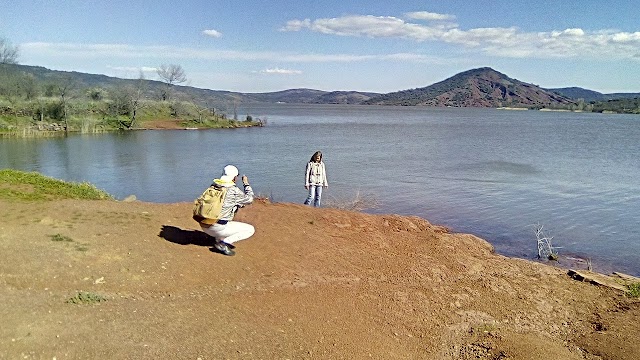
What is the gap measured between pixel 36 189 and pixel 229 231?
264 inches

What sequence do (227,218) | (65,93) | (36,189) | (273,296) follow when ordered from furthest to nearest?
(65,93)
(36,189)
(227,218)
(273,296)

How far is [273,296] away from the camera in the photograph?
8281 millimetres

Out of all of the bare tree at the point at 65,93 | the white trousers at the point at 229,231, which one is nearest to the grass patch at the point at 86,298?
the white trousers at the point at 229,231

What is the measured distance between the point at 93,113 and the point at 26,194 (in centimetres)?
6883

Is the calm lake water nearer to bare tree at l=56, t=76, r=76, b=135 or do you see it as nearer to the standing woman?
the standing woman

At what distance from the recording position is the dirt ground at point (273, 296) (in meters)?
6.44

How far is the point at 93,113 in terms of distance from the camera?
75.1 meters

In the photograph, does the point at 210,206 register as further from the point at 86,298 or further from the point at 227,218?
the point at 86,298

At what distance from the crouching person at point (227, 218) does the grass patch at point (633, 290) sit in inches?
315

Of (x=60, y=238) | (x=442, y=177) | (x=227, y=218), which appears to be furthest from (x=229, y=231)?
(x=442, y=177)

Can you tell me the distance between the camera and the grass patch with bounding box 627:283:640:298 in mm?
10455

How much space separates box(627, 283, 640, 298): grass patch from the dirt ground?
0.26 m

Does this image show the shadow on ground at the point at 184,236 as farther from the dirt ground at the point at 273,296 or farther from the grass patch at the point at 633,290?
the grass patch at the point at 633,290

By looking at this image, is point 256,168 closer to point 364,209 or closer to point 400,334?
point 364,209
